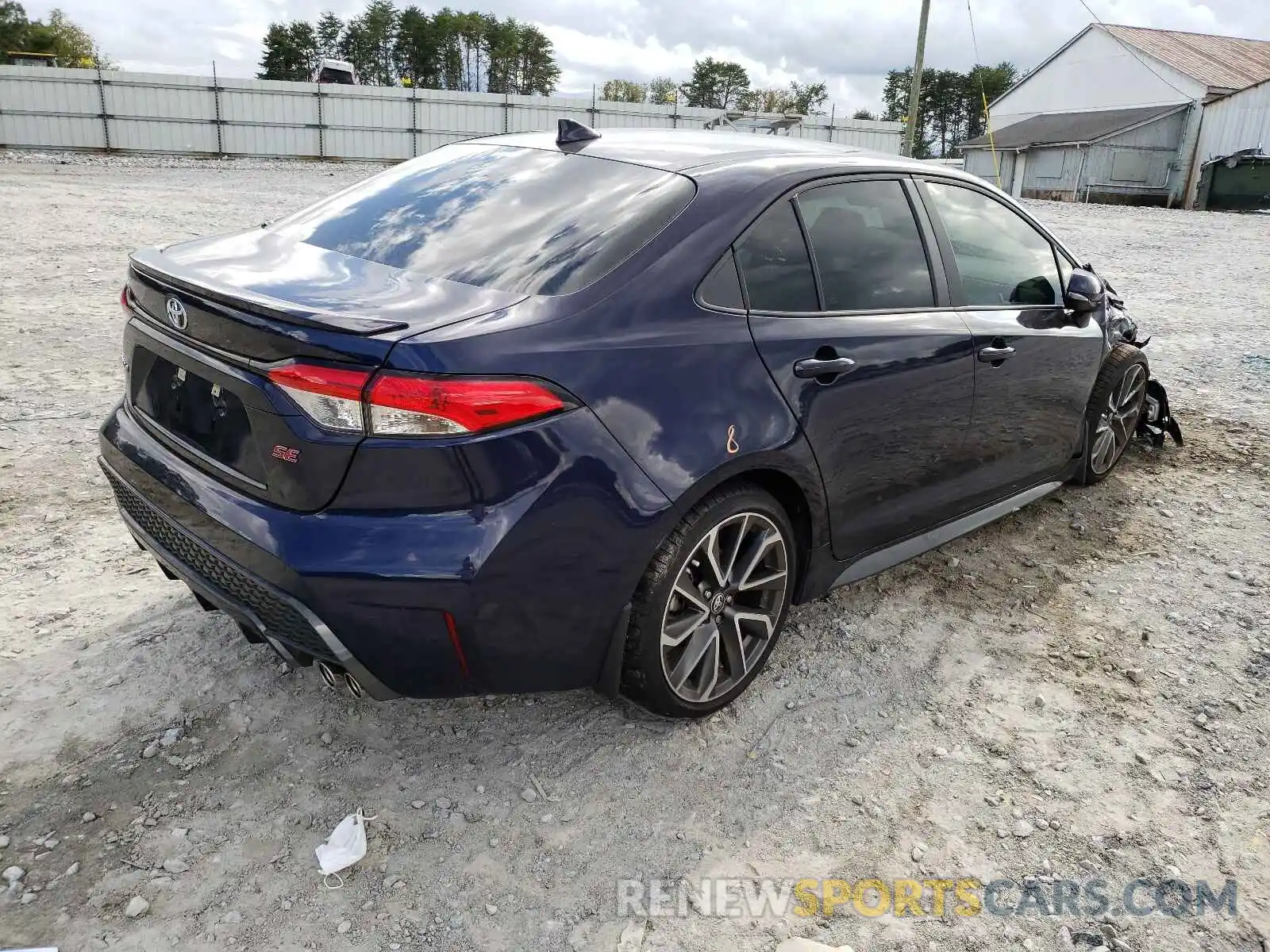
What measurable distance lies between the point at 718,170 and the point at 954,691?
1870mm

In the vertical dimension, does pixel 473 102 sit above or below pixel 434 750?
above

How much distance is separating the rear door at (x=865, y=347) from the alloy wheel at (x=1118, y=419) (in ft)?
5.32

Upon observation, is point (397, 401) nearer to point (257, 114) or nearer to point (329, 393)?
point (329, 393)

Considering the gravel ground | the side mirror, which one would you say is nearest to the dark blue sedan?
the gravel ground

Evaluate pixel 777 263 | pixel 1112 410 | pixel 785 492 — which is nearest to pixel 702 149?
pixel 777 263

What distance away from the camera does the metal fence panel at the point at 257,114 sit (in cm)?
2847

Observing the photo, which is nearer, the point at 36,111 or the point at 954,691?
the point at 954,691

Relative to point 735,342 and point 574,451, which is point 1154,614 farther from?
point 574,451

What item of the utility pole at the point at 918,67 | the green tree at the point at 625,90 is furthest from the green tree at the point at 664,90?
the utility pole at the point at 918,67

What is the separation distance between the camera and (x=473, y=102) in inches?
1291

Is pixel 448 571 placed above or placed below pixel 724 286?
below

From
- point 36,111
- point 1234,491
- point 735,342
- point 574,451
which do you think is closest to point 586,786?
point 574,451

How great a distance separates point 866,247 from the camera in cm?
324

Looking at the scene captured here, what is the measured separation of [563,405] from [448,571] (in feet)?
1.56
